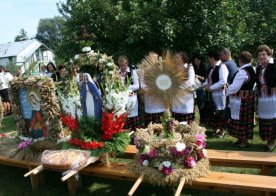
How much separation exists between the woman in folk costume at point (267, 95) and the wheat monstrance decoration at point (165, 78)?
205cm

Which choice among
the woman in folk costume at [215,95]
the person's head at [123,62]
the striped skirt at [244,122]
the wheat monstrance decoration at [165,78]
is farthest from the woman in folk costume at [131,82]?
the wheat monstrance decoration at [165,78]

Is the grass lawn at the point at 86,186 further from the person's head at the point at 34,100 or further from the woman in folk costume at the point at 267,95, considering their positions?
the person's head at the point at 34,100

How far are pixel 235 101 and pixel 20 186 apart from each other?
3.78 m

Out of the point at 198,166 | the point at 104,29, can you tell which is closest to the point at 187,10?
the point at 104,29

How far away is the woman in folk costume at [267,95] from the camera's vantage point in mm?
5617

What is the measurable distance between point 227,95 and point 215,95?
0.58 m

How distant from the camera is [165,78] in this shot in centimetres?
422

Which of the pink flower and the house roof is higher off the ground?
the house roof

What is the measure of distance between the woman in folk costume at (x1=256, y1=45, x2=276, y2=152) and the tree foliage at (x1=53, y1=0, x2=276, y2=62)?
211cm

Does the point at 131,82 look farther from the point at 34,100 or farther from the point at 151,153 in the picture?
the point at 151,153

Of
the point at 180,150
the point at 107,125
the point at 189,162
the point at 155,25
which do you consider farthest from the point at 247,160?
the point at 155,25

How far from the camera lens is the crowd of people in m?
5.71

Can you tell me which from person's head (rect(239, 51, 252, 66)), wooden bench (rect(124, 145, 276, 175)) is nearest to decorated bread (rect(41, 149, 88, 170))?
wooden bench (rect(124, 145, 276, 175))

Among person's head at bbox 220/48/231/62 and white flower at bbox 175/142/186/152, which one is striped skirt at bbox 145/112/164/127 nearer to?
person's head at bbox 220/48/231/62
